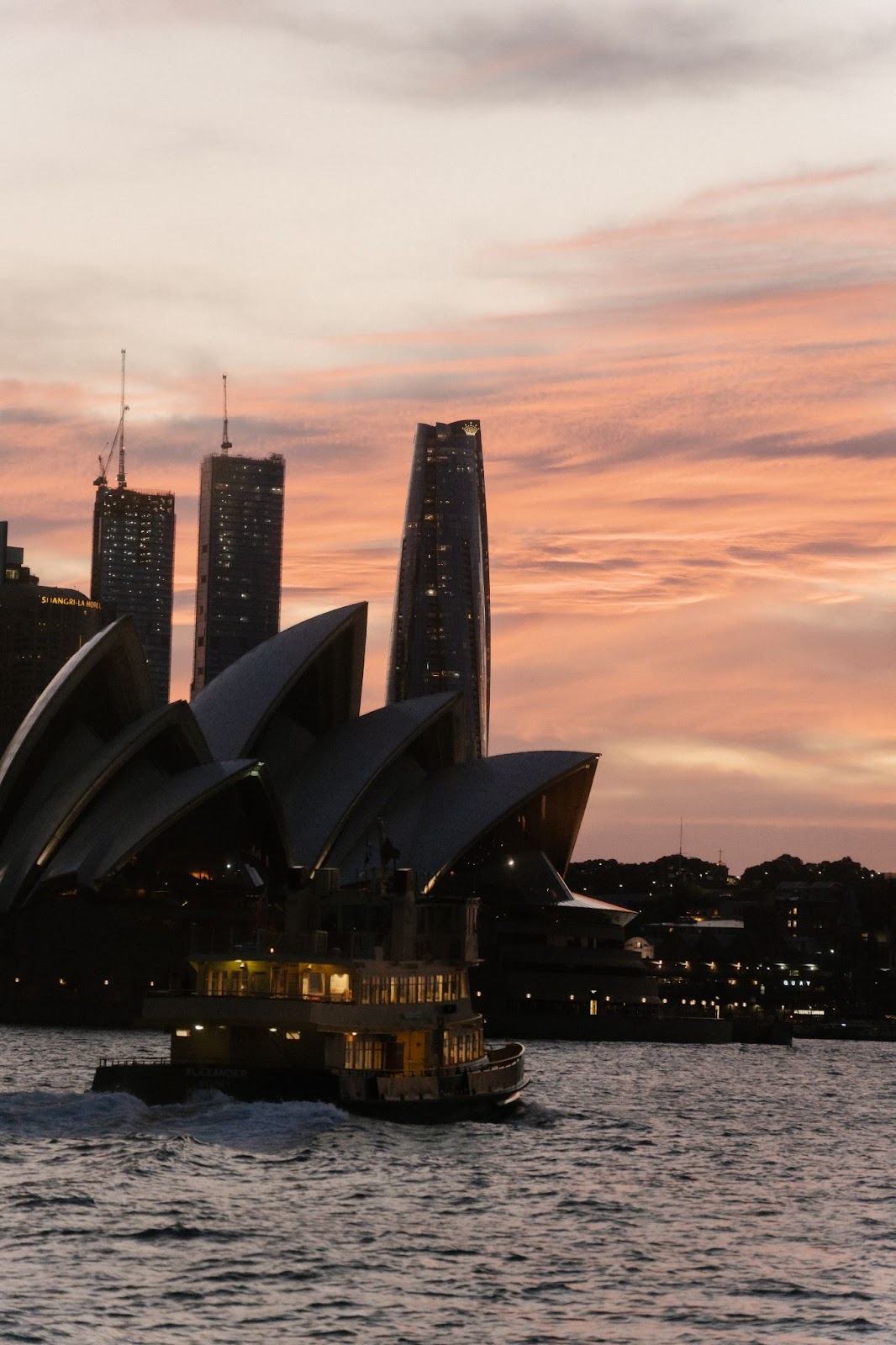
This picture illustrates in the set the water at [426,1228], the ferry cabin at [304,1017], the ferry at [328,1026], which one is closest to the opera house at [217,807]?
the water at [426,1228]

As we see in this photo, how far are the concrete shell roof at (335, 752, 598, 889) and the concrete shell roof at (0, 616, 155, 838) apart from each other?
18.6 meters

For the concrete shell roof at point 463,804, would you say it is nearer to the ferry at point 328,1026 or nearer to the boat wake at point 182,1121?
the ferry at point 328,1026

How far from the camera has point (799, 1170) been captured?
50.5 meters

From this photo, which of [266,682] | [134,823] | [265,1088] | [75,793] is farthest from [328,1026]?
[266,682]

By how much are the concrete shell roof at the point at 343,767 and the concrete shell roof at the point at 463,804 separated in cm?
352

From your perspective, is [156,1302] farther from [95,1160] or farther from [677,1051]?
[677,1051]

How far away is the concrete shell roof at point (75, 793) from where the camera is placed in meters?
109

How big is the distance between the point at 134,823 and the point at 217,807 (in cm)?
615

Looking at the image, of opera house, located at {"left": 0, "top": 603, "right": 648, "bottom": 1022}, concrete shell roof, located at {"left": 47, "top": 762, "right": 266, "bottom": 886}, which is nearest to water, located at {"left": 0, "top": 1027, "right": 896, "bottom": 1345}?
concrete shell roof, located at {"left": 47, "top": 762, "right": 266, "bottom": 886}

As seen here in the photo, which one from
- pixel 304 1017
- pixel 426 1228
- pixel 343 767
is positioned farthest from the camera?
pixel 343 767

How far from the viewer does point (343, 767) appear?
122m

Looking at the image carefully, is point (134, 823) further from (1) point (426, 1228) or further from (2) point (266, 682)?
(1) point (426, 1228)

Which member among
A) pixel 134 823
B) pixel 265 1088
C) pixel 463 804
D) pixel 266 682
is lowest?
pixel 265 1088

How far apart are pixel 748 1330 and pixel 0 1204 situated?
49.4 feet
